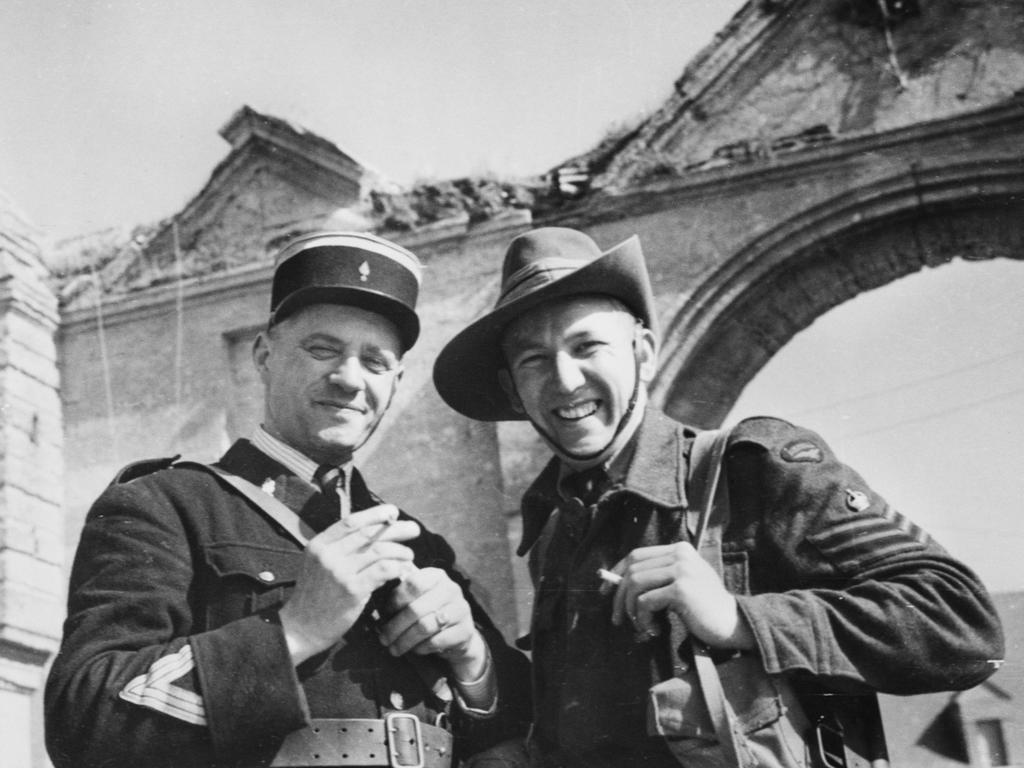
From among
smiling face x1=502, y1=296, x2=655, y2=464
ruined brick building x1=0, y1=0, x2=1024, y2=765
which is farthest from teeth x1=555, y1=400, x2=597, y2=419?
ruined brick building x1=0, y1=0, x2=1024, y2=765

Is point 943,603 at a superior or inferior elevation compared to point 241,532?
inferior

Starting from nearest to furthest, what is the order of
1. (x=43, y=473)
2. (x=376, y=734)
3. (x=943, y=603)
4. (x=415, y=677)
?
1. (x=943, y=603)
2. (x=376, y=734)
3. (x=415, y=677)
4. (x=43, y=473)

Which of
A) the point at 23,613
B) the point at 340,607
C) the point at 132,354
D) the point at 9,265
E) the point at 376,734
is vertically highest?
the point at 9,265

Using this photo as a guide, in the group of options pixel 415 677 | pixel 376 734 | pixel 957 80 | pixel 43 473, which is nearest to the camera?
pixel 376 734

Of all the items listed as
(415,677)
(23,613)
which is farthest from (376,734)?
(23,613)

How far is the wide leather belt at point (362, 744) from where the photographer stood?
273cm

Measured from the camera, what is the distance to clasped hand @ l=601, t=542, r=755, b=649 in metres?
2.62

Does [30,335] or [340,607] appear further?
[30,335]

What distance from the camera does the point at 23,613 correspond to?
7895 mm

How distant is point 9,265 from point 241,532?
6595 millimetres

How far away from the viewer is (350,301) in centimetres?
326

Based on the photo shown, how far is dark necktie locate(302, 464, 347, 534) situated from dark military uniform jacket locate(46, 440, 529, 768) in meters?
0.04

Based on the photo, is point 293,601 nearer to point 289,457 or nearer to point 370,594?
point 370,594

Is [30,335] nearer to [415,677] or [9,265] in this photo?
[9,265]
